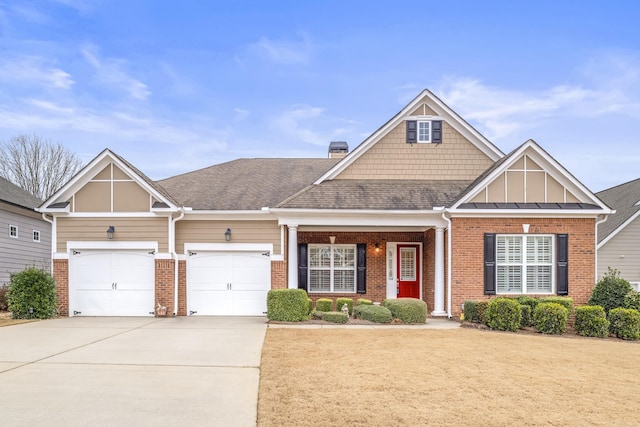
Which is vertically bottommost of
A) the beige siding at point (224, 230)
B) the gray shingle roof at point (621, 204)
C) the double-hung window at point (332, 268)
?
the double-hung window at point (332, 268)

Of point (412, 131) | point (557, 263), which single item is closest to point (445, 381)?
point (557, 263)

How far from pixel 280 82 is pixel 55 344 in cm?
1441

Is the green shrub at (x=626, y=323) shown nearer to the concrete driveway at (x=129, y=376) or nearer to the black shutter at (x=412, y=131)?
the black shutter at (x=412, y=131)

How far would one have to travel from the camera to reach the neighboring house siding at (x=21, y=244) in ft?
64.9

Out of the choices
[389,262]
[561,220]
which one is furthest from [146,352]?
[561,220]

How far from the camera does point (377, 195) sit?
15766 mm

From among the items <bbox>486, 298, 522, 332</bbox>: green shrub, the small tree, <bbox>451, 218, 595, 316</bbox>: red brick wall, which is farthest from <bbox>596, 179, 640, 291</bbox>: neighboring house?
the small tree

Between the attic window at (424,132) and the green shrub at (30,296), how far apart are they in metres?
12.1

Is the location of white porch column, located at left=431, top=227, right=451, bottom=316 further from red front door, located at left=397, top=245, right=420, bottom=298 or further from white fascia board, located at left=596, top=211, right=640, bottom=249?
white fascia board, located at left=596, top=211, right=640, bottom=249

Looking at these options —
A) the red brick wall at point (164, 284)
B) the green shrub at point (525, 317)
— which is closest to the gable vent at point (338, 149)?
the red brick wall at point (164, 284)

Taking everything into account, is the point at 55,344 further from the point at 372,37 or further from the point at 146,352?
the point at 372,37

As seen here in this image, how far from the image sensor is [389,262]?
17.7m

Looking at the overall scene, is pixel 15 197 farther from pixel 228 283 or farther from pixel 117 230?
pixel 228 283

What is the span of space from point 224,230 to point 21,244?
1115 centimetres
